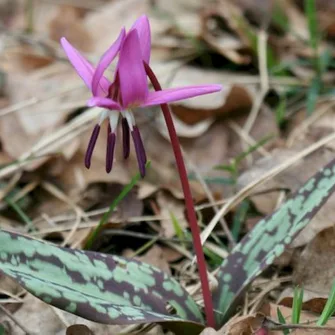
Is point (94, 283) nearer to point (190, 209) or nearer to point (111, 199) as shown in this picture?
point (190, 209)

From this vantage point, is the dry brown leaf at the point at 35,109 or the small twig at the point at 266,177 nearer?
the small twig at the point at 266,177

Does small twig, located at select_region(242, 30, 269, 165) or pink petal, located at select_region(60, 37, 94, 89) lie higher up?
pink petal, located at select_region(60, 37, 94, 89)

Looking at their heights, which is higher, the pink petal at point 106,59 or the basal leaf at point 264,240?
the pink petal at point 106,59

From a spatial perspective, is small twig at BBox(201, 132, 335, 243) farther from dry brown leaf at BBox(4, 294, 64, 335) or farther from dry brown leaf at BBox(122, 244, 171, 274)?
dry brown leaf at BBox(4, 294, 64, 335)

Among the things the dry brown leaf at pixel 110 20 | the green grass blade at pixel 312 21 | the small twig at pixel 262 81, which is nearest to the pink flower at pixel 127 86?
the small twig at pixel 262 81

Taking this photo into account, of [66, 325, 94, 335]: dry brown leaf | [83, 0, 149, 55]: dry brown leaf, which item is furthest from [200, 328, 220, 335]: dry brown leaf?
[83, 0, 149, 55]: dry brown leaf

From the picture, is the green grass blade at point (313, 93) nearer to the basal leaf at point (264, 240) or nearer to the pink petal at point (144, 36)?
the basal leaf at point (264, 240)

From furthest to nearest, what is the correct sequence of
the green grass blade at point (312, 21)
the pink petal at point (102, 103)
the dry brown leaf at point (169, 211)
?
the green grass blade at point (312, 21)
the dry brown leaf at point (169, 211)
the pink petal at point (102, 103)

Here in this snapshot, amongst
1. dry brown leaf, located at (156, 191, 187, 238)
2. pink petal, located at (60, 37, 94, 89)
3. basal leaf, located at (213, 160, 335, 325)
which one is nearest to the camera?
pink petal, located at (60, 37, 94, 89)
